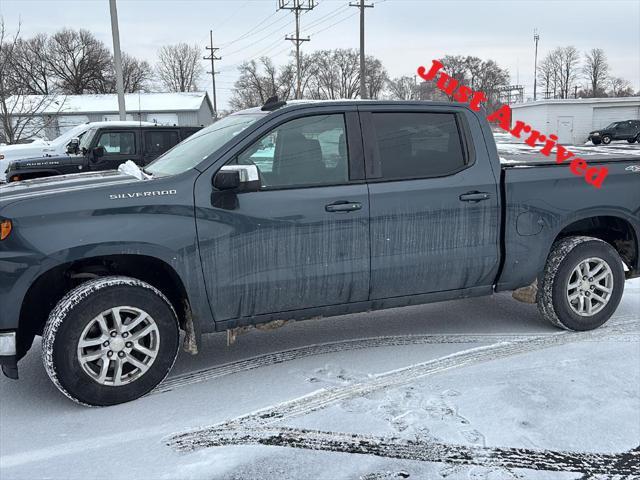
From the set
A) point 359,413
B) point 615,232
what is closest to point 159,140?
point 615,232

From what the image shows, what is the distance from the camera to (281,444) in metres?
3.11

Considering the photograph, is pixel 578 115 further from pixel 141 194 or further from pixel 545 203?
pixel 141 194

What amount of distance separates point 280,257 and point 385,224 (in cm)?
78

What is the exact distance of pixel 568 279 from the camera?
4715mm

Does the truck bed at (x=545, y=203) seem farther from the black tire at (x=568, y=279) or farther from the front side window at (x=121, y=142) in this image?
the front side window at (x=121, y=142)

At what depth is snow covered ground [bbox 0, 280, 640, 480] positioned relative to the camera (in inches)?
114

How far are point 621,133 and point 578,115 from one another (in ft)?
25.9

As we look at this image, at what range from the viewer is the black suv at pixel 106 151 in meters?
11.1

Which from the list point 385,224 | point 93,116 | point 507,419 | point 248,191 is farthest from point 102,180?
point 93,116

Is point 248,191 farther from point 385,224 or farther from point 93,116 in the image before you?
point 93,116

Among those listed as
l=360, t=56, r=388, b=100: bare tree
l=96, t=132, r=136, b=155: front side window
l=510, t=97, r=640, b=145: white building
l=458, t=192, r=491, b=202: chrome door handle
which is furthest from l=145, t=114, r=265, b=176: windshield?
l=360, t=56, r=388, b=100: bare tree

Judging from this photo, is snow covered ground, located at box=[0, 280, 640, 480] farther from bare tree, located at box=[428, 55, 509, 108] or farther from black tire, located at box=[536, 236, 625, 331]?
bare tree, located at box=[428, 55, 509, 108]

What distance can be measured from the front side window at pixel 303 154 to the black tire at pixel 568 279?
1.96 meters

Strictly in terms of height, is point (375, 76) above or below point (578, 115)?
above
